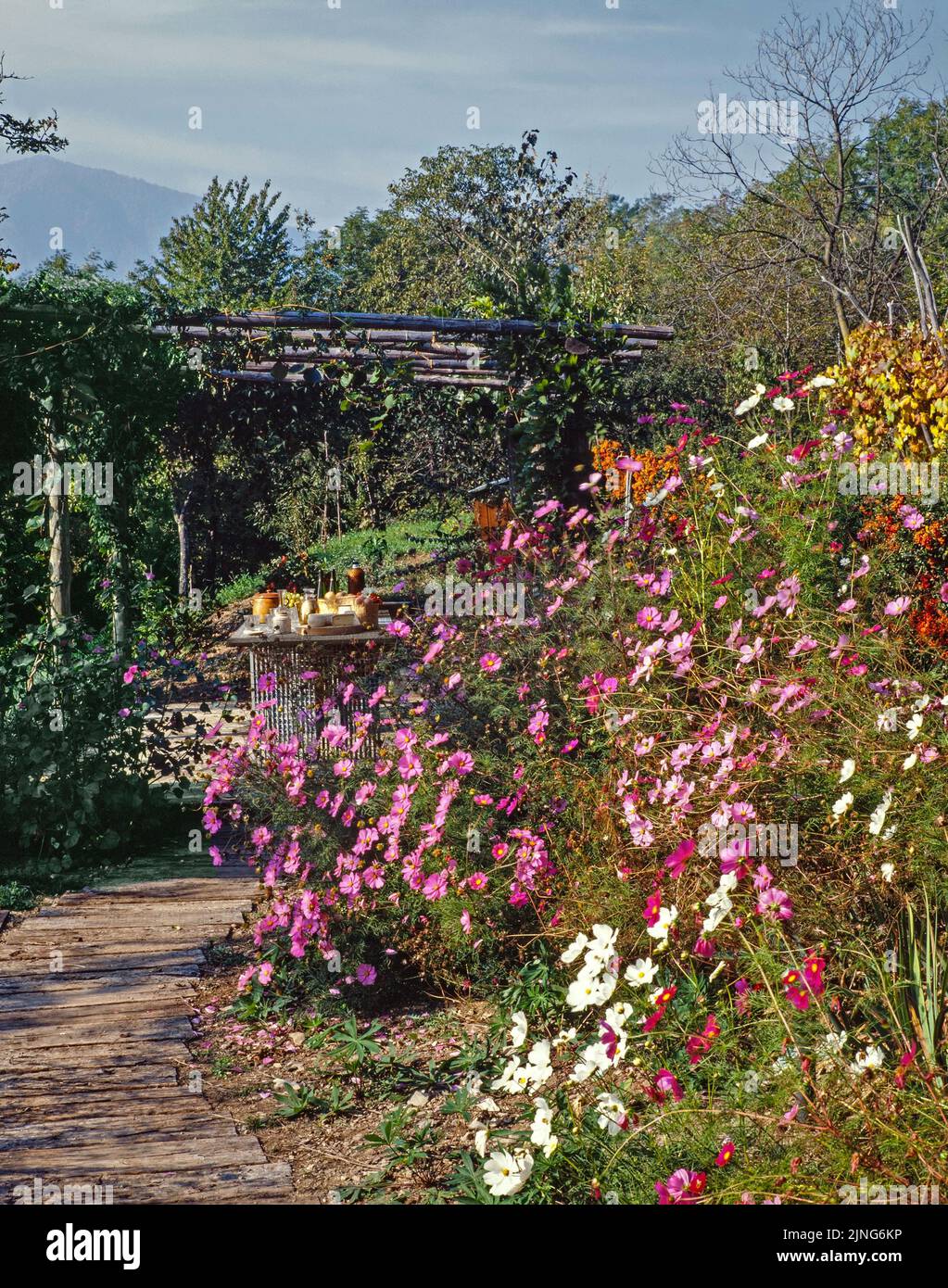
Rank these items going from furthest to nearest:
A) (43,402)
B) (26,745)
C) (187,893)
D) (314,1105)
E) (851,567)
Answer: (43,402)
(26,745)
(187,893)
(851,567)
(314,1105)

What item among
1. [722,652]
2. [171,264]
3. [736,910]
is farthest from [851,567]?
[171,264]

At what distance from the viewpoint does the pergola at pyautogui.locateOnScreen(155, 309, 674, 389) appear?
27.5ft

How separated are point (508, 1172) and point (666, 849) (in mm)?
1077

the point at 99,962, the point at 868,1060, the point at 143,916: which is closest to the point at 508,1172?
the point at 868,1060

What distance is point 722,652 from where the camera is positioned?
323 centimetres

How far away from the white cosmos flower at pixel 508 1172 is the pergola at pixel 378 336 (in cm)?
698

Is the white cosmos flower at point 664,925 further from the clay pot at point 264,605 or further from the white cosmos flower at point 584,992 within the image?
the clay pot at point 264,605

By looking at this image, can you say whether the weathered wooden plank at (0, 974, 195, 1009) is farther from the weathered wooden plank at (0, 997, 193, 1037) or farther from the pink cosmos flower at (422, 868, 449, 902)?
the pink cosmos flower at (422, 868, 449, 902)

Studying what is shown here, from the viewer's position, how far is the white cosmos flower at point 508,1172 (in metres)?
1.85

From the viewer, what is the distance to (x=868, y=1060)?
194 centimetres

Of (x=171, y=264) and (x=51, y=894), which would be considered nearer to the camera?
(x=51, y=894)

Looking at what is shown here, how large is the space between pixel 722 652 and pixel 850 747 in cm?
63

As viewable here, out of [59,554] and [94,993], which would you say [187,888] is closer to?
[94,993]
